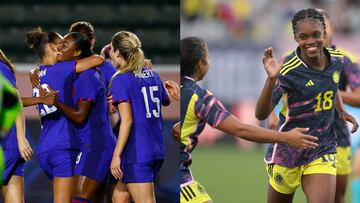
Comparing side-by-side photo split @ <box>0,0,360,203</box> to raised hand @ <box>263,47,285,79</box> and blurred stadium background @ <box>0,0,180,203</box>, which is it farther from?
blurred stadium background @ <box>0,0,180,203</box>

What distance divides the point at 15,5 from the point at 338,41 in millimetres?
5618

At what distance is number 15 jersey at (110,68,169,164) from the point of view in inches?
191

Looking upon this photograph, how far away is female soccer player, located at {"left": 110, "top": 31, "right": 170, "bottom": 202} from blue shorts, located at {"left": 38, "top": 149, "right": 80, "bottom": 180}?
0.32 meters

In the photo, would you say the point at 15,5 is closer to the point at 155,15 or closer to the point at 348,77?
the point at 155,15

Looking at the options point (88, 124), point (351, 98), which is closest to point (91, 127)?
point (88, 124)

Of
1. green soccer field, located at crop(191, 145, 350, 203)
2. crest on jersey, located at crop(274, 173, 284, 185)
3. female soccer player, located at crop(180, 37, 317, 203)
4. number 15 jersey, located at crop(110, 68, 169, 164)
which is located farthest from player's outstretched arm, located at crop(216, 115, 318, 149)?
green soccer field, located at crop(191, 145, 350, 203)

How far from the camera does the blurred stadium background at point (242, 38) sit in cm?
1422

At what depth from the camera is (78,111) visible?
16.3 ft

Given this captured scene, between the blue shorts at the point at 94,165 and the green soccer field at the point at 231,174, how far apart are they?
3051 mm

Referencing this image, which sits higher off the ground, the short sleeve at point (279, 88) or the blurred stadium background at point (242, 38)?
the short sleeve at point (279, 88)

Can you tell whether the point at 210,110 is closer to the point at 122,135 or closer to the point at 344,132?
the point at 122,135

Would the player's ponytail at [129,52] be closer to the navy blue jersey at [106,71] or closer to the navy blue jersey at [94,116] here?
the navy blue jersey at [94,116]

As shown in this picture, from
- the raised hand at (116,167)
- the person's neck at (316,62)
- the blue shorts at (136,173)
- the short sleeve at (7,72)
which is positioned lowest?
the blue shorts at (136,173)

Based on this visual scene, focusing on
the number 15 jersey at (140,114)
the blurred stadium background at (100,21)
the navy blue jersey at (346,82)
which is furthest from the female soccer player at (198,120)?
the blurred stadium background at (100,21)
